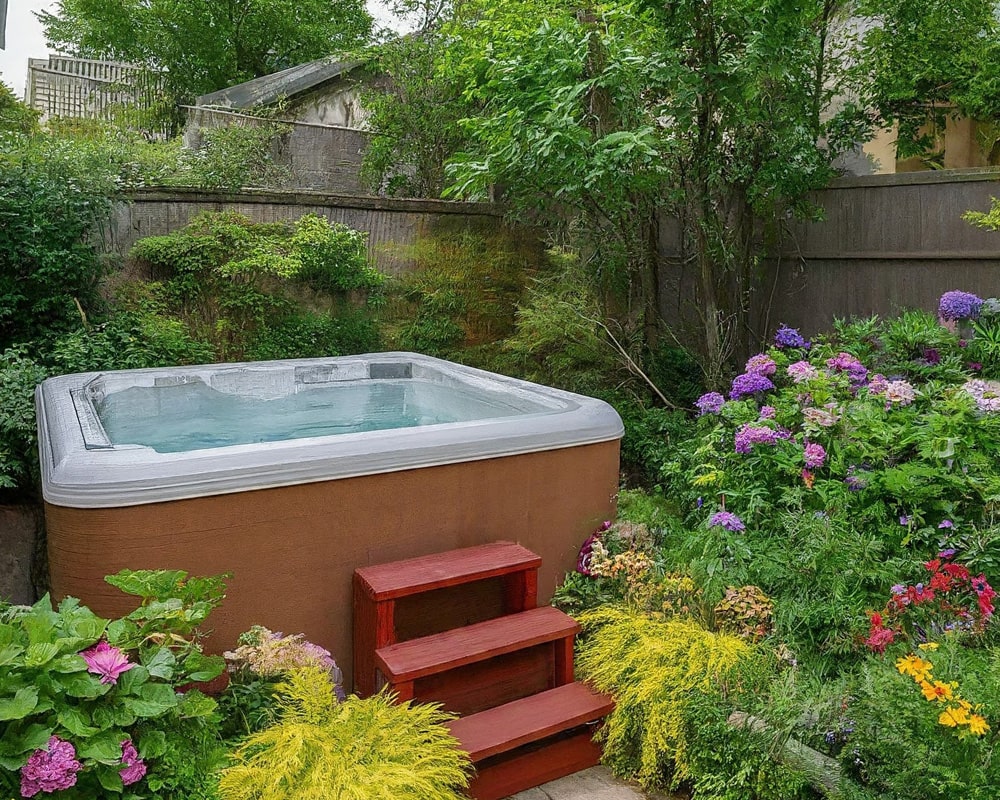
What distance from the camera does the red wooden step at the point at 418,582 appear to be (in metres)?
2.28

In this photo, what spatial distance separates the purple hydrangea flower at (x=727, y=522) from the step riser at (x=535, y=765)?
2.89 feet

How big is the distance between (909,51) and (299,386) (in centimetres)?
431

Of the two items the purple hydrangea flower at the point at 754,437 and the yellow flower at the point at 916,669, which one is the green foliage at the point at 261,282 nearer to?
the purple hydrangea flower at the point at 754,437

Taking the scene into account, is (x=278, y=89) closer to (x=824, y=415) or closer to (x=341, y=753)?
(x=824, y=415)

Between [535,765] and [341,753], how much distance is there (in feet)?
2.22

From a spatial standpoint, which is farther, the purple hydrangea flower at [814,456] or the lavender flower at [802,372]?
the lavender flower at [802,372]

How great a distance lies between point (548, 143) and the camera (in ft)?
13.7

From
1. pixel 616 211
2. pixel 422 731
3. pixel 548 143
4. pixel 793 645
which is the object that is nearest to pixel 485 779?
pixel 422 731

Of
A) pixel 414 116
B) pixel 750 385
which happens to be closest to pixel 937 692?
pixel 750 385

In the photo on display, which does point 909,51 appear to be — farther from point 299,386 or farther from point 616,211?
point 299,386

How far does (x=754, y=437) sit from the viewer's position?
118 inches

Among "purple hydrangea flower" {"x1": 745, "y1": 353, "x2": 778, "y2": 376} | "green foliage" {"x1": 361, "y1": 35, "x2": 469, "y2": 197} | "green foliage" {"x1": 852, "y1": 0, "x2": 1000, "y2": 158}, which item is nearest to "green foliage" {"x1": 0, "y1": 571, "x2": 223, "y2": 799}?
"purple hydrangea flower" {"x1": 745, "y1": 353, "x2": 778, "y2": 376}

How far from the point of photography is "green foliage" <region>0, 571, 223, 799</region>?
1520mm

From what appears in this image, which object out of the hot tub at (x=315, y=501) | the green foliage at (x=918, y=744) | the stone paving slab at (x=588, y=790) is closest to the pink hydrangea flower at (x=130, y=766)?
the hot tub at (x=315, y=501)
